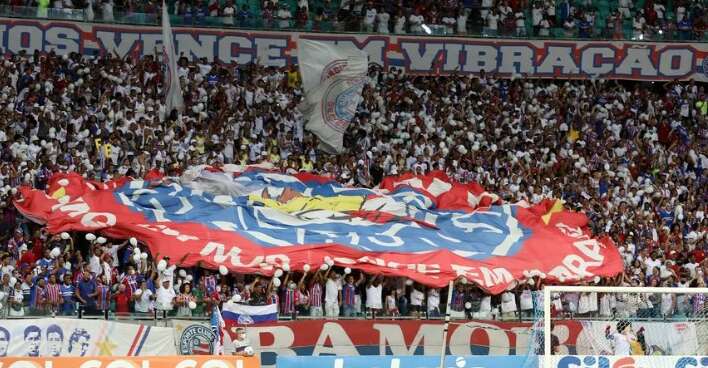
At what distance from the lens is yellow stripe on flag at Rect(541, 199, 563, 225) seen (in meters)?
26.7

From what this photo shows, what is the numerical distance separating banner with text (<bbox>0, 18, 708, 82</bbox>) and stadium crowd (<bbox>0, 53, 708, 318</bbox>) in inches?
19.2

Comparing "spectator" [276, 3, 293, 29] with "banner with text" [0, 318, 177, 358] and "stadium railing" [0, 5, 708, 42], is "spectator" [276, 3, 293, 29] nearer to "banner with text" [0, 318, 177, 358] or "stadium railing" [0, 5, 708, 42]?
"stadium railing" [0, 5, 708, 42]

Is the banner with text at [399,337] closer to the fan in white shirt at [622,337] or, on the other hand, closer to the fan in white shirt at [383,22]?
the fan in white shirt at [622,337]

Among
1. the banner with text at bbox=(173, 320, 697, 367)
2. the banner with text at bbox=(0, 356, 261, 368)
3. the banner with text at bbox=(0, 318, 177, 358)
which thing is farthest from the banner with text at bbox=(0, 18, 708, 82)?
the banner with text at bbox=(0, 356, 261, 368)

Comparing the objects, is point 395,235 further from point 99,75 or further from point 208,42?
point 208,42

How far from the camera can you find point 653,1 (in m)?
36.0

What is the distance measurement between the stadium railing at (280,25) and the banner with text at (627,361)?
44.9 ft

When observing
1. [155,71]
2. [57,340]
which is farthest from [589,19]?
[57,340]

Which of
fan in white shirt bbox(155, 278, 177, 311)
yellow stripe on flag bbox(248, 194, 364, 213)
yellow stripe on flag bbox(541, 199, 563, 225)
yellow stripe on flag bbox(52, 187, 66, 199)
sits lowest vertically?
fan in white shirt bbox(155, 278, 177, 311)

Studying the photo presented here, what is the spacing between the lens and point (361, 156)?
2892 centimetres

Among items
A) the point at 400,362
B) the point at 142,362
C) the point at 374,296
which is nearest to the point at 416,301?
the point at 374,296

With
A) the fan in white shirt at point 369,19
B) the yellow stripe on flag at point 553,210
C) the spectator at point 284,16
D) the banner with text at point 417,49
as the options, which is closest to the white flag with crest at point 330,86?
the banner with text at point 417,49

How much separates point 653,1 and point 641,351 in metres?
16.0

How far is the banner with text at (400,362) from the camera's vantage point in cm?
2103
